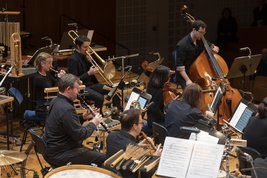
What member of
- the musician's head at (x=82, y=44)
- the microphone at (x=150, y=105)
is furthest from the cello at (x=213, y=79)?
the musician's head at (x=82, y=44)

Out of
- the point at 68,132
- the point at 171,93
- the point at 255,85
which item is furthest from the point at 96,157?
the point at 255,85

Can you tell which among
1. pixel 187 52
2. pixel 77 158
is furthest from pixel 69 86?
pixel 187 52

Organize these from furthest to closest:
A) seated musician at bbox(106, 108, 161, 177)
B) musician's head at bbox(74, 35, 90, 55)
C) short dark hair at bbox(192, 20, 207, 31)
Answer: musician's head at bbox(74, 35, 90, 55) → short dark hair at bbox(192, 20, 207, 31) → seated musician at bbox(106, 108, 161, 177)

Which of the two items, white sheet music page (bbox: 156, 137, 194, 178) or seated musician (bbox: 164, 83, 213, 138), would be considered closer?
white sheet music page (bbox: 156, 137, 194, 178)

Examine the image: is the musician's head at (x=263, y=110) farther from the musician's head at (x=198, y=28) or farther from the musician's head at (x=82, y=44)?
the musician's head at (x=82, y=44)

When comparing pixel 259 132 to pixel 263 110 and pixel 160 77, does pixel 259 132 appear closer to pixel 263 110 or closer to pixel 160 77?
pixel 263 110

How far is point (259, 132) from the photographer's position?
6.28 m

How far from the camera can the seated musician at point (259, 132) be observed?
6.27m

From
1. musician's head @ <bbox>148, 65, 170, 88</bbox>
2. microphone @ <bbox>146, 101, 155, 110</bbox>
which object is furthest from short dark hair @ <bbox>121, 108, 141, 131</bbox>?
musician's head @ <bbox>148, 65, 170, 88</bbox>

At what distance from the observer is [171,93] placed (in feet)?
27.2

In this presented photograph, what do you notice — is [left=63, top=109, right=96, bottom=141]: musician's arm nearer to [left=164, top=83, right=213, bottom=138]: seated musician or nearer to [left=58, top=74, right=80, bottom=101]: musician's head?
[left=58, top=74, right=80, bottom=101]: musician's head

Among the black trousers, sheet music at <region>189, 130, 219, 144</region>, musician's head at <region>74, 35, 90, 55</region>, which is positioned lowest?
the black trousers

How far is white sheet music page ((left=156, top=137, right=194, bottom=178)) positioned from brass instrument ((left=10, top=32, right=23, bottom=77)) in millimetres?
4000

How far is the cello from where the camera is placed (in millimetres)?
8617
